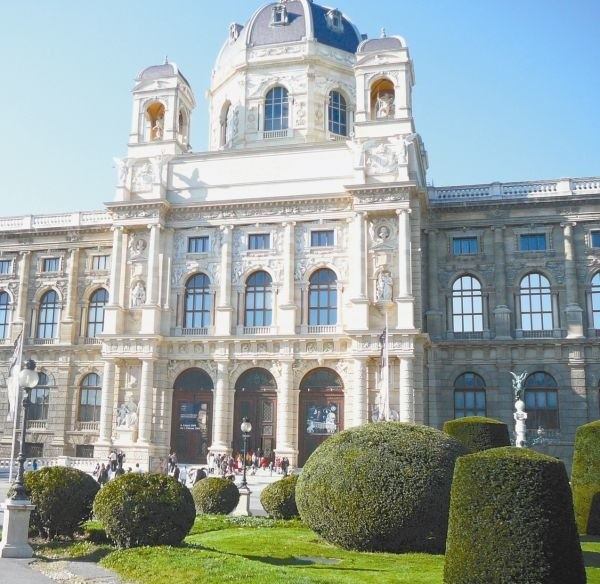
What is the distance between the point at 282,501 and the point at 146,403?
882 inches

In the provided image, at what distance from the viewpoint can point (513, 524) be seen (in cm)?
1186

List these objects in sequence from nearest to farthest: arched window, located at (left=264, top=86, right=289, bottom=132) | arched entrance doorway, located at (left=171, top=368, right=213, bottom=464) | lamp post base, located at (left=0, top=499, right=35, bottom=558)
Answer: lamp post base, located at (left=0, top=499, right=35, bottom=558) → arched entrance doorway, located at (left=171, top=368, right=213, bottom=464) → arched window, located at (left=264, top=86, right=289, bottom=132)

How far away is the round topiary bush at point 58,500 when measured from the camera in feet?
60.2

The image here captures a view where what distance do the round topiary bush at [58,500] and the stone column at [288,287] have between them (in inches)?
994

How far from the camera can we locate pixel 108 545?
17.7 metres

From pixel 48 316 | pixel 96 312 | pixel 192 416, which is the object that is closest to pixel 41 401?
pixel 48 316

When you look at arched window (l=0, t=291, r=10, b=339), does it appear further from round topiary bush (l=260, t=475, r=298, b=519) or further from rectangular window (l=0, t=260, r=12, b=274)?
round topiary bush (l=260, t=475, r=298, b=519)

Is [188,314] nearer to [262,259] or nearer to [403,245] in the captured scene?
[262,259]

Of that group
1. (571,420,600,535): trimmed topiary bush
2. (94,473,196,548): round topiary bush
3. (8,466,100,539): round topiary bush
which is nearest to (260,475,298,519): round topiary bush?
(8,466,100,539): round topiary bush

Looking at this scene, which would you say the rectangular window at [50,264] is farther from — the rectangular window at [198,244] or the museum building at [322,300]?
the rectangular window at [198,244]

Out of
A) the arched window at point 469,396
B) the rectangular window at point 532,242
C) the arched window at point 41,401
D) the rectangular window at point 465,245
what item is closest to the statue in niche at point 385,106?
the rectangular window at point 465,245

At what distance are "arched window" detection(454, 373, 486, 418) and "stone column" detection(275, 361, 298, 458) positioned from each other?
9549 mm

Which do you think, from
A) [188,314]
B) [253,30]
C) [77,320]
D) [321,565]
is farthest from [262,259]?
[321,565]

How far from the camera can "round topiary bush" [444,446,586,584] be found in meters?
11.6
